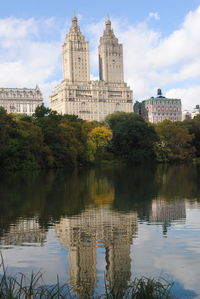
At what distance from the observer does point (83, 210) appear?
61.4 feet

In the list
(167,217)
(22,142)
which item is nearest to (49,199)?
(167,217)

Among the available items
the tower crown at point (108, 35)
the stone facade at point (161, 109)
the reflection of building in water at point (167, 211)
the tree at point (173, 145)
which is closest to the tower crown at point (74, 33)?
the tower crown at point (108, 35)

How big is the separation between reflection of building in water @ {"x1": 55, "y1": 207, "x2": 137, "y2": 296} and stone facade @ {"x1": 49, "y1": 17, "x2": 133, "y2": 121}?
142866 millimetres

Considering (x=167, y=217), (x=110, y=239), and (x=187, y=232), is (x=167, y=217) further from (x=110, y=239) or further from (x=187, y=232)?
(x=110, y=239)

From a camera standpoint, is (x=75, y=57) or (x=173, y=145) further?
(x=75, y=57)

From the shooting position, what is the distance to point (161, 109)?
180m

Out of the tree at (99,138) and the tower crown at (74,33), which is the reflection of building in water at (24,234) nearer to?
the tree at (99,138)

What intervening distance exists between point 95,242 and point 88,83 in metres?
154

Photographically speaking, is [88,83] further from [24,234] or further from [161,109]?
[24,234]

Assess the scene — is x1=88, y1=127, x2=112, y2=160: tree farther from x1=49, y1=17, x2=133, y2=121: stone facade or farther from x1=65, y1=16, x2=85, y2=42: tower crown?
x1=65, y1=16, x2=85, y2=42: tower crown

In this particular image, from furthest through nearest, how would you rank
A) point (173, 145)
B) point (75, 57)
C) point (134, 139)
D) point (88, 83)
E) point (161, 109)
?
point (161, 109) → point (88, 83) → point (75, 57) → point (173, 145) → point (134, 139)

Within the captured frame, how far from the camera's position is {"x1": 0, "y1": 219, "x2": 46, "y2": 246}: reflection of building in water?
517 inches

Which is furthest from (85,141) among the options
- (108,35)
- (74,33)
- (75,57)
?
(108,35)

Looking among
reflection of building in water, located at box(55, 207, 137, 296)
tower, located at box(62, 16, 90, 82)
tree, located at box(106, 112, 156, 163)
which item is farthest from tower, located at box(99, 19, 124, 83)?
reflection of building in water, located at box(55, 207, 137, 296)
